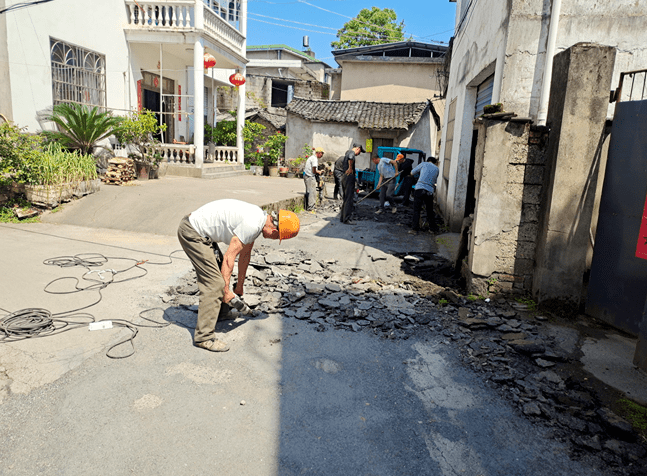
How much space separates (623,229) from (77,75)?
1251 cm

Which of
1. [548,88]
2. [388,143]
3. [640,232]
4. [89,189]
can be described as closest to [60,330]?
[640,232]

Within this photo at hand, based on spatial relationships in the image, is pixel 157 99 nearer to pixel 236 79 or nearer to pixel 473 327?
pixel 236 79

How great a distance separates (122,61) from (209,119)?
261 inches

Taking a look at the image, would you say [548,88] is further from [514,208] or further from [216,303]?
[216,303]

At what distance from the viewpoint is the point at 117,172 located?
11.1m

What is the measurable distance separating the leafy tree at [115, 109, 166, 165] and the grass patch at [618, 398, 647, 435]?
1183cm

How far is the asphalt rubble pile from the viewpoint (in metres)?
2.96

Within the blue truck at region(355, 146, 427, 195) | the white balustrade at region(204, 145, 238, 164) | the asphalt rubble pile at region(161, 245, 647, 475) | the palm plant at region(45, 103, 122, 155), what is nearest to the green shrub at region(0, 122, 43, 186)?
the palm plant at region(45, 103, 122, 155)

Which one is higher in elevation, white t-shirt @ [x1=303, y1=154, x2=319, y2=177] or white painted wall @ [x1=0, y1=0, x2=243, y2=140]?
white painted wall @ [x1=0, y1=0, x2=243, y2=140]

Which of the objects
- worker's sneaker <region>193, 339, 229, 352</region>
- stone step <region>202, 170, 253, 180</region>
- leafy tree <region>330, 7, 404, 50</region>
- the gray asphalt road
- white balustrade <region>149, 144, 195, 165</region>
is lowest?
the gray asphalt road

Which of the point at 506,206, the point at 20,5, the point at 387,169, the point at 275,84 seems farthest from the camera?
the point at 275,84

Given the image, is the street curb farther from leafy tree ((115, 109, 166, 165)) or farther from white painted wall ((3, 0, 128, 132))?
white painted wall ((3, 0, 128, 132))

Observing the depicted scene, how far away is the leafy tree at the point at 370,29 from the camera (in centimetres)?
3397

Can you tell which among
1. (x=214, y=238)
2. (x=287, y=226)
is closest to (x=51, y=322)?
(x=214, y=238)
